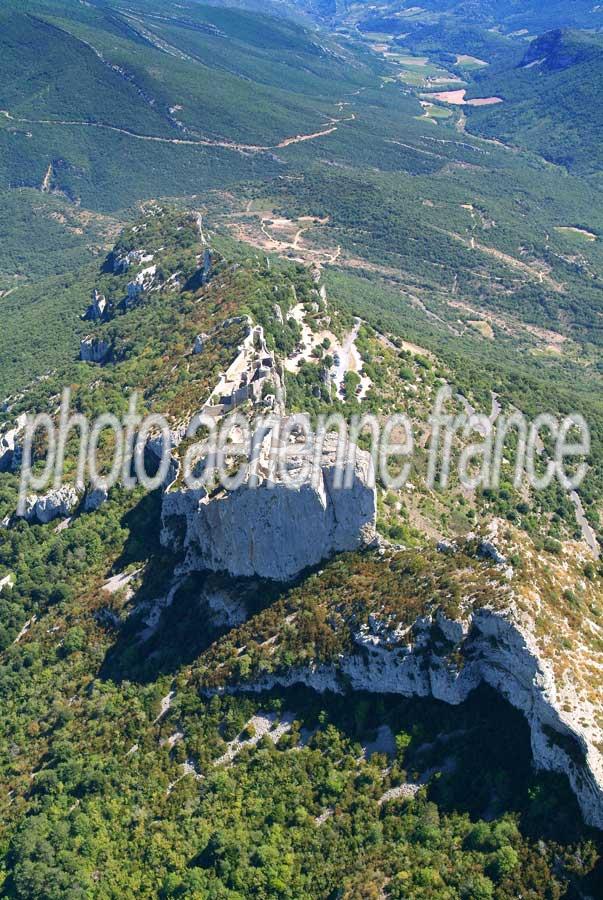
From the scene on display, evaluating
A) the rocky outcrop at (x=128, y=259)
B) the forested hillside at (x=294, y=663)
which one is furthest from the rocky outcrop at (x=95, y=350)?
the rocky outcrop at (x=128, y=259)

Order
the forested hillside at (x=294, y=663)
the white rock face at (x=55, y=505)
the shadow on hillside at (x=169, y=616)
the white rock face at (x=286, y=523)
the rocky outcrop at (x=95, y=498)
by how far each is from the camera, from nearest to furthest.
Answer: the forested hillside at (x=294, y=663)
the white rock face at (x=286, y=523)
the shadow on hillside at (x=169, y=616)
the rocky outcrop at (x=95, y=498)
the white rock face at (x=55, y=505)

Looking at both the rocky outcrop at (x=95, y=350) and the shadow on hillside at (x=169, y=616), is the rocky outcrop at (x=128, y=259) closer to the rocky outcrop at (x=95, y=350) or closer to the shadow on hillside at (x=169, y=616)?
the rocky outcrop at (x=95, y=350)

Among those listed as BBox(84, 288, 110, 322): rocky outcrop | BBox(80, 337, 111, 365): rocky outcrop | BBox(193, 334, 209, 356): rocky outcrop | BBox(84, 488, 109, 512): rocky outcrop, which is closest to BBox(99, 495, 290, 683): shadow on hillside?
BBox(84, 488, 109, 512): rocky outcrop

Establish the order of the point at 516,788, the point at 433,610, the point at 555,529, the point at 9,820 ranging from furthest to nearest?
the point at 555,529, the point at 9,820, the point at 433,610, the point at 516,788

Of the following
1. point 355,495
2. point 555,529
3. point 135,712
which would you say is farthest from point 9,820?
point 555,529

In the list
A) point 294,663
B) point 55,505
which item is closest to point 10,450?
point 55,505

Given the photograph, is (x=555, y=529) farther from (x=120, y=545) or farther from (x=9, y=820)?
(x=9, y=820)
